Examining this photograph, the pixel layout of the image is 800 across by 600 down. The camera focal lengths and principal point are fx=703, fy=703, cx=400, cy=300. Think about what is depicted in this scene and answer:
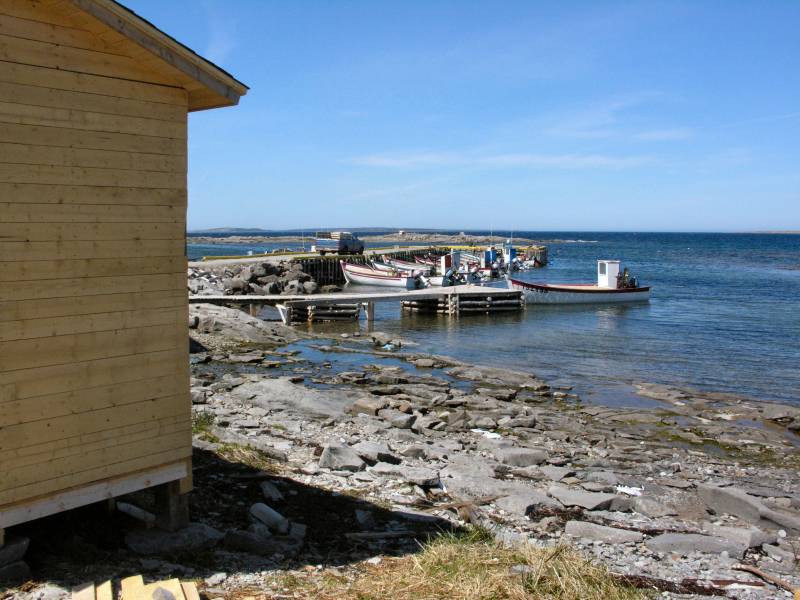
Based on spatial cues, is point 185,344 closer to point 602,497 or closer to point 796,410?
point 602,497

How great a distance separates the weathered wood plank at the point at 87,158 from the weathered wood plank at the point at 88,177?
3cm

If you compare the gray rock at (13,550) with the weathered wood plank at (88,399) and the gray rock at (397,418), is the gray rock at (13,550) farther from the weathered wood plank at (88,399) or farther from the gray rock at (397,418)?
the gray rock at (397,418)

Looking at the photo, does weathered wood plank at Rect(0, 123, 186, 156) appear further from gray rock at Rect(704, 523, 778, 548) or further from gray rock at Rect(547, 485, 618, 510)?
gray rock at Rect(704, 523, 778, 548)

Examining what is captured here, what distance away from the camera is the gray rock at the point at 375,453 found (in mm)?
9883

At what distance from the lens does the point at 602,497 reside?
29.2 ft

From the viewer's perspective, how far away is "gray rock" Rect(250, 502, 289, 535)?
6.96 m

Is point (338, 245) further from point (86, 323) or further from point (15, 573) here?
point (15, 573)

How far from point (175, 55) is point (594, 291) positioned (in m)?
38.4

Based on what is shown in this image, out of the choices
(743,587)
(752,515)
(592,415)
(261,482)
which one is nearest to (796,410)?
(592,415)

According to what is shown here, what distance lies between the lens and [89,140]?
5812mm

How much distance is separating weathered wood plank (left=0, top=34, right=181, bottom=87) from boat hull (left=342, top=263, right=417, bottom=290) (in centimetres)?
4011

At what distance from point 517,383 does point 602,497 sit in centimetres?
1079

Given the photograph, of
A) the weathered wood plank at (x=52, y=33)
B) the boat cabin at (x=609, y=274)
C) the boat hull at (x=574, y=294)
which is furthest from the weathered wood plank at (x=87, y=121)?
the boat cabin at (x=609, y=274)

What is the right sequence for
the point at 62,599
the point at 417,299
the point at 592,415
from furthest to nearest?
the point at 417,299 < the point at 592,415 < the point at 62,599
